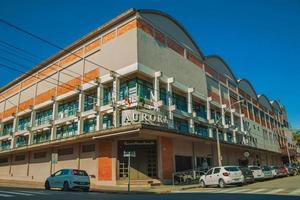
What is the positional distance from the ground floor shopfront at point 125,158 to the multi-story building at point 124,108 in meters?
0.09

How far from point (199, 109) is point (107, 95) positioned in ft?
43.4

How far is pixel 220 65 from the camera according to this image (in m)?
48.0

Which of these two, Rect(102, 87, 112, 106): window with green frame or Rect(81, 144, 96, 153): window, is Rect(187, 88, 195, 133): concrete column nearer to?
Rect(102, 87, 112, 106): window with green frame

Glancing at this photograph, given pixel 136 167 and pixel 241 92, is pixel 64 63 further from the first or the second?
pixel 241 92

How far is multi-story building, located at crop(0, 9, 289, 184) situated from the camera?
26781 millimetres

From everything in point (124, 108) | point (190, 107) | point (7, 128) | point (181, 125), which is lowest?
point (181, 125)

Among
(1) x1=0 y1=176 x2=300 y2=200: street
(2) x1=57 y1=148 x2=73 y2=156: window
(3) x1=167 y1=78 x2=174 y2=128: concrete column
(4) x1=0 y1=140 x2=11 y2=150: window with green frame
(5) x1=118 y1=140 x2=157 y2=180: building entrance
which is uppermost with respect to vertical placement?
(3) x1=167 y1=78 x2=174 y2=128: concrete column

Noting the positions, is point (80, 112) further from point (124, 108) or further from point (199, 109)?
point (199, 109)

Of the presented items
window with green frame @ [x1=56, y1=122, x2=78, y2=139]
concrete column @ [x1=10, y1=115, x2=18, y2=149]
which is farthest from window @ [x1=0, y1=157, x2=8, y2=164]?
window with green frame @ [x1=56, y1=122, x2=78, y2=139]

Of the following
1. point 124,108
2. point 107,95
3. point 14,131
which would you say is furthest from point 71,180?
point 14,131

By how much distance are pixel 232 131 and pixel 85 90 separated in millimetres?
23505

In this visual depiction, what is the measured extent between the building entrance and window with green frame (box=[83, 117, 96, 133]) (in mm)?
6036

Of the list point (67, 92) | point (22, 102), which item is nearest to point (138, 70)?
point (67, 92)

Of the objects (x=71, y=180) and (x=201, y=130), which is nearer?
(x=71, y=180)
